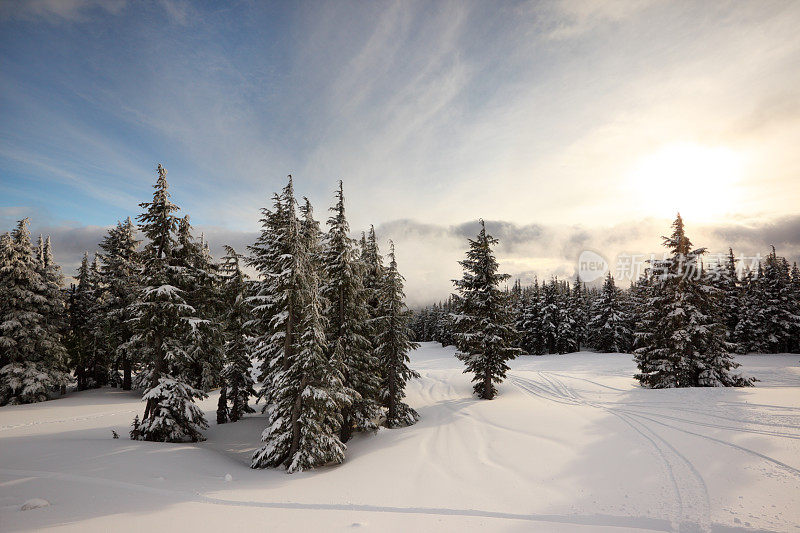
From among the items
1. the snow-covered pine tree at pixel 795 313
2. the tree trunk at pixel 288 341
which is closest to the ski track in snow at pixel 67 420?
the tree trunk at pixel 288 341

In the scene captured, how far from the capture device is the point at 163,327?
17.4 meters

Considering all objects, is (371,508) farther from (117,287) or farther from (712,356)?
(117,287)

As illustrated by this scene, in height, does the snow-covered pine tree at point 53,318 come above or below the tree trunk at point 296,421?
above

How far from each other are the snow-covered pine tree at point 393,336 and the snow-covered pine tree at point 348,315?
4.55ft

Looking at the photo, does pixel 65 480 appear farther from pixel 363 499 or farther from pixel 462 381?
pixel 462 381

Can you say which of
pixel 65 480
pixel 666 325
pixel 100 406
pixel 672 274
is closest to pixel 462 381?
pixel 666 325

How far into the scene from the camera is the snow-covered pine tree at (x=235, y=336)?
66.8ft

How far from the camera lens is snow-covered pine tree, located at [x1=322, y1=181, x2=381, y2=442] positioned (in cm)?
1731

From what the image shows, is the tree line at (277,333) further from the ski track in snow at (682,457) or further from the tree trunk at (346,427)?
the ski track in snow at (682,457)

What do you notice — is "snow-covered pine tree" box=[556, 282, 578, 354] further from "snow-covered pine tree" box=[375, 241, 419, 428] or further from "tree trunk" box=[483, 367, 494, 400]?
"snow-covered pine tree" box=[375, 241, 419, 428]

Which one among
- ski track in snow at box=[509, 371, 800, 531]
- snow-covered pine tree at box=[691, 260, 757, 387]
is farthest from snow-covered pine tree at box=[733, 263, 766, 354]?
ski track in snow at box=[509, 371, 800, 531]

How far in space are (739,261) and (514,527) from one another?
6746 centimetres

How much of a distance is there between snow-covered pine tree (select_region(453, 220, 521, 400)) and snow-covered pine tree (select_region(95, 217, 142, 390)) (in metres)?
27.6

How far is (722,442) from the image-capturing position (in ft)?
40.4
